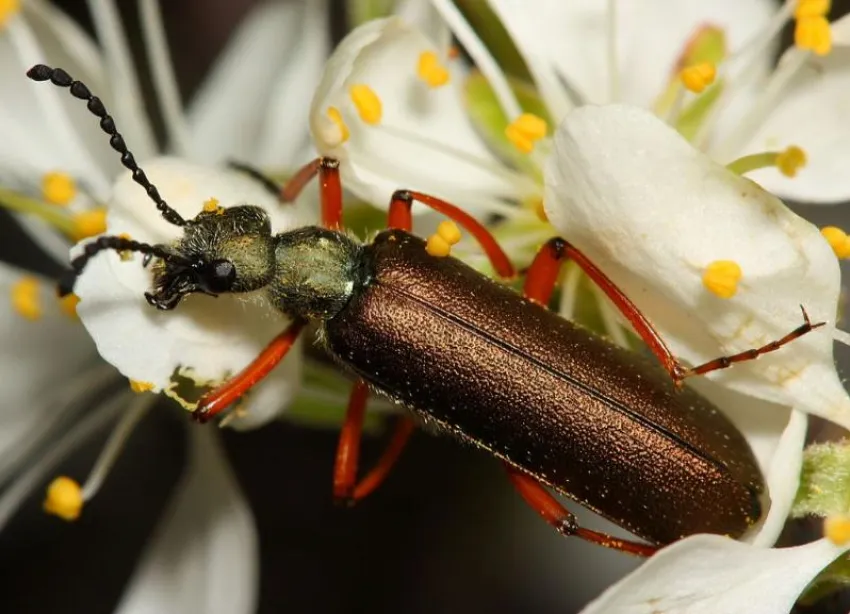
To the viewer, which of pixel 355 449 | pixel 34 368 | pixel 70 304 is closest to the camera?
pixel 355 449

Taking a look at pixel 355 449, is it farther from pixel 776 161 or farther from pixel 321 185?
pixel 776 161

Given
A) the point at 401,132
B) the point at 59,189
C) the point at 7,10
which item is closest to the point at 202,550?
the point at 59,189

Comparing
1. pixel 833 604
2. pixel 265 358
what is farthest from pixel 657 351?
pixel 265 358

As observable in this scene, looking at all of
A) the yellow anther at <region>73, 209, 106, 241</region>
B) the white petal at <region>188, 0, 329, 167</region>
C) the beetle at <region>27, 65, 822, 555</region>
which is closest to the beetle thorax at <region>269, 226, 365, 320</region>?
the beetle at <region>27, 65, 822, 555</region>

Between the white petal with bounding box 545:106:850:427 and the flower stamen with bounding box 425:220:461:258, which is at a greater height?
the white petal with bounding box 545:106:850:427

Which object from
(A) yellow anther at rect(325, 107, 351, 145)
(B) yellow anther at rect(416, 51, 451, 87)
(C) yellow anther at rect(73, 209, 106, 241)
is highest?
(B) yellow anther at rect(416, 51, 451, 87)

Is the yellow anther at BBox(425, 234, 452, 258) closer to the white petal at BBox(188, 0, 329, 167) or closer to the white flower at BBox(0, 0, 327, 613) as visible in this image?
the white flower at BBox(0, 0, 327, 613)
